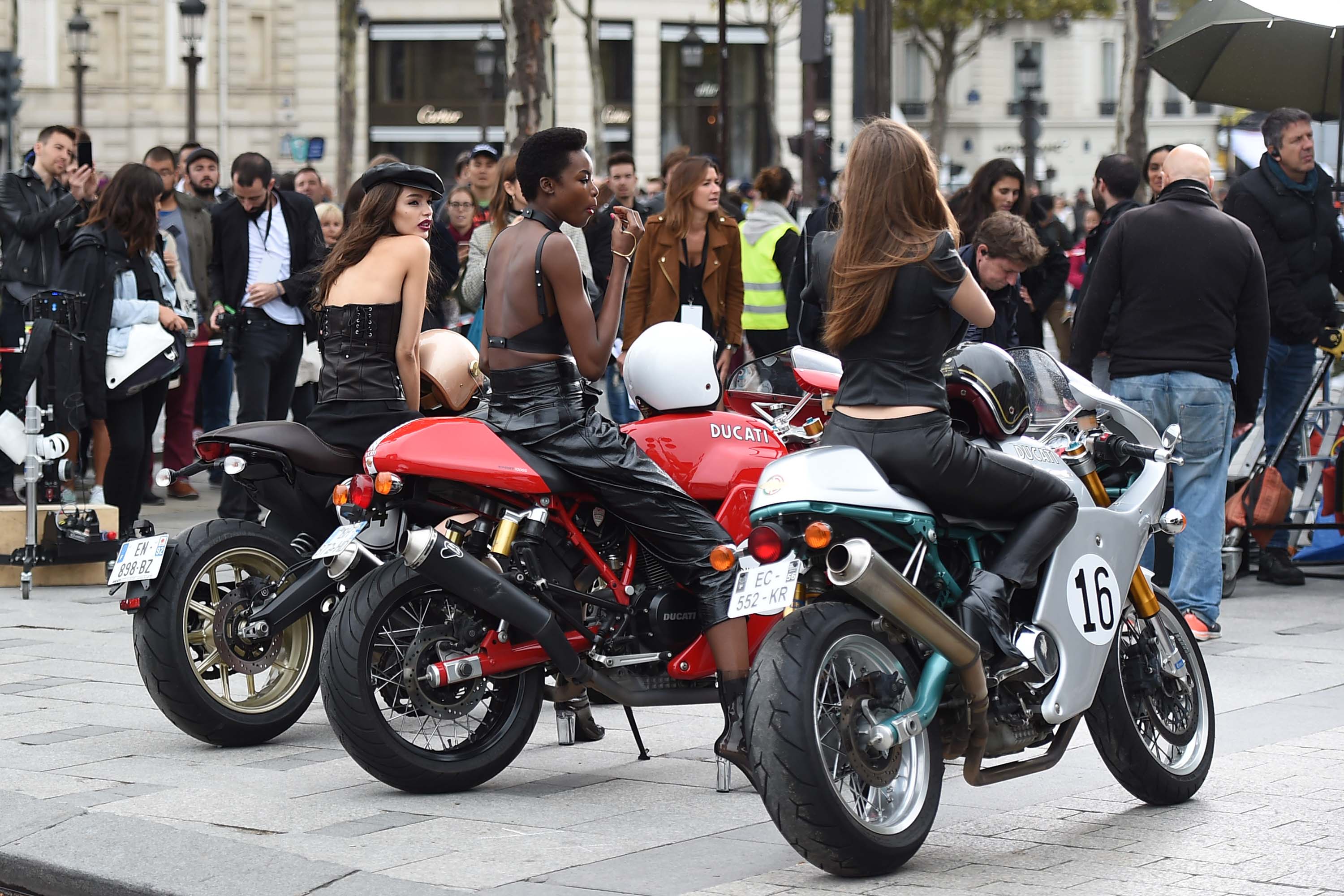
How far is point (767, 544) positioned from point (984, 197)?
18.1 ft

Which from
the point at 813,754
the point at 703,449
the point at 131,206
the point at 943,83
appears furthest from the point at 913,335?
the point at 943,83

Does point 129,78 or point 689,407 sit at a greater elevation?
point 129,78

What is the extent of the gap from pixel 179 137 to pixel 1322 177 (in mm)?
44263

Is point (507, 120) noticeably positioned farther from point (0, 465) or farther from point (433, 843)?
point (433, 843)

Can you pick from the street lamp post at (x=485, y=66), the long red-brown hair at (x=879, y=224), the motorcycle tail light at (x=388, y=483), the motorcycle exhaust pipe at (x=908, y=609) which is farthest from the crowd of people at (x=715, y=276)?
the street lamp post at (x=485, y=66)

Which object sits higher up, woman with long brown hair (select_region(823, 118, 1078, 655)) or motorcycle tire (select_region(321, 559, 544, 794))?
woman with long brown hair (select_region(823, 118, 1078, 655))

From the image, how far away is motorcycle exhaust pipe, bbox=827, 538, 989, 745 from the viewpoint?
4664 millimetres

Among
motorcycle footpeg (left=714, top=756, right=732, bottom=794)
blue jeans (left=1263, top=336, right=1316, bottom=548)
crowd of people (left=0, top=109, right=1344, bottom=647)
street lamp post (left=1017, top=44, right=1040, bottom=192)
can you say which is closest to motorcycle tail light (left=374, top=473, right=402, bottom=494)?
crowd of people (left=0, top=109, right=1344, bottom=647)

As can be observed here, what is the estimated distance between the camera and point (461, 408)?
22.5 feet

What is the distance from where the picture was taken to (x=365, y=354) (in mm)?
6570

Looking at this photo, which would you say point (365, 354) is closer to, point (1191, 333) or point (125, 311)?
point (1191, 333)

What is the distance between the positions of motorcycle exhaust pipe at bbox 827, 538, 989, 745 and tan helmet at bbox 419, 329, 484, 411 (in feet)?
7.58

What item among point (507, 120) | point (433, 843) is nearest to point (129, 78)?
point (507, 120)

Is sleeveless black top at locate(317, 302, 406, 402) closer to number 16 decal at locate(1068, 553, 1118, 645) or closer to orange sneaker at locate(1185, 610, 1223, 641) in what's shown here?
number 16 decal at locate(1068, 553, 1118, 645)
